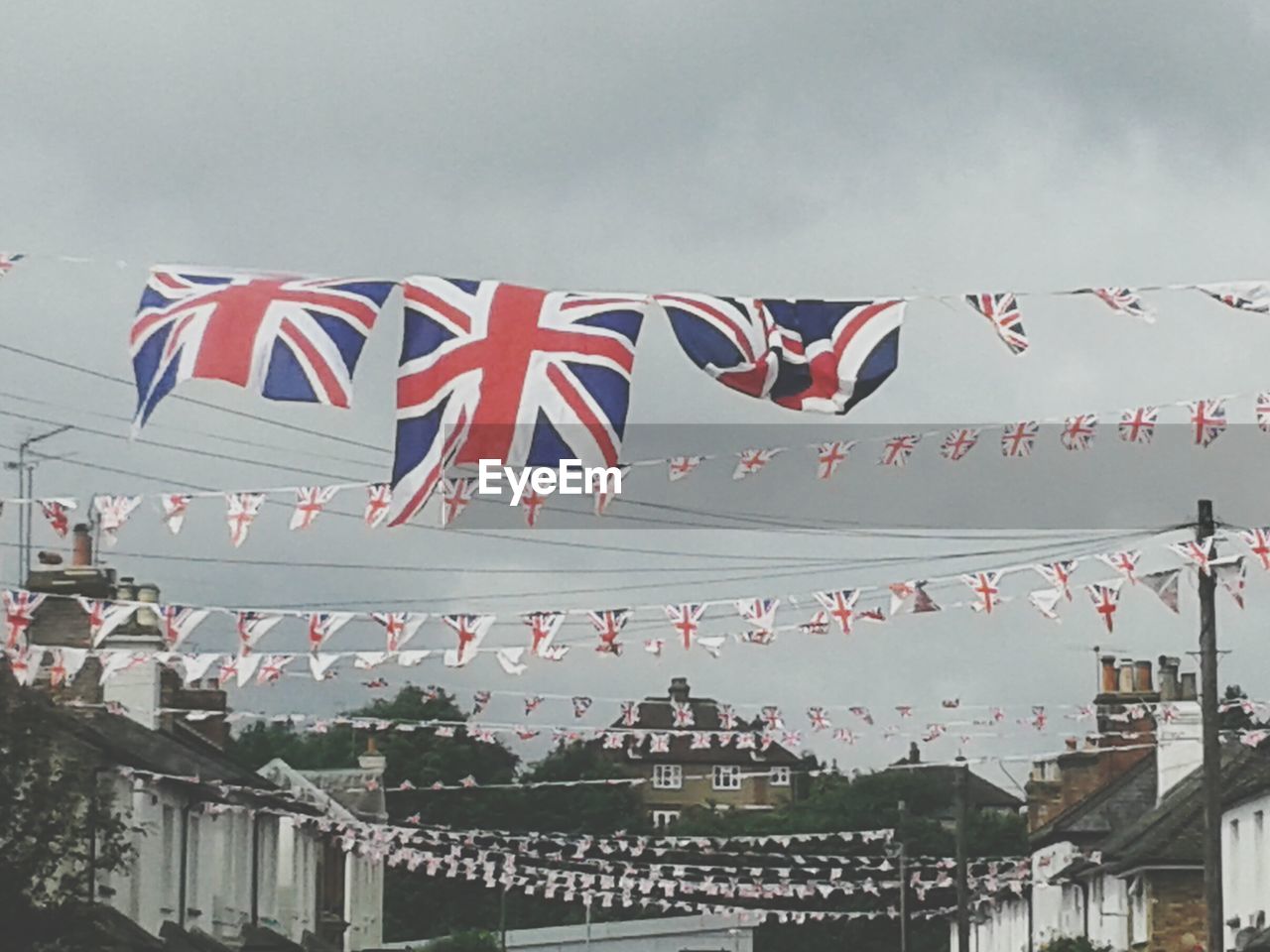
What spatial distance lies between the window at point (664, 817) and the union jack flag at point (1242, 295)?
376ft

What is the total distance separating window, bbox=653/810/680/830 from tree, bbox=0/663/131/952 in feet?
336

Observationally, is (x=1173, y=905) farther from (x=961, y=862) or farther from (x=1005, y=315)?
(x=1005, y=315)

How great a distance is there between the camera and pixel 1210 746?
1166 inches

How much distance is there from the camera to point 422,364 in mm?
17203

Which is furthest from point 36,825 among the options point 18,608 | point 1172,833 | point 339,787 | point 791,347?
point 339,787

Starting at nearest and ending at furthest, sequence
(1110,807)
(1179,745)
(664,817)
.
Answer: (1179,745), (1110,807), (664,817)

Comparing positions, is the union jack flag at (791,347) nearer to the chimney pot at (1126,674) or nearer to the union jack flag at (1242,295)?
the union jack flag at (1242,295)

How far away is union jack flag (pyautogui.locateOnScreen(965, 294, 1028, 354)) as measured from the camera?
18094 millimetres

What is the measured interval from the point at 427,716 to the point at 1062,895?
5359 centimetres

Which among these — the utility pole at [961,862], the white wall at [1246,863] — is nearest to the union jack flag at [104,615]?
the white wall at [1246,863]

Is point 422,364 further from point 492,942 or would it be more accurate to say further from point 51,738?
point 492,942

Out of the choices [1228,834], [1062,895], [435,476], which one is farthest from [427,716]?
[435,476]

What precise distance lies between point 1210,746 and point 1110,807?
2553 cm

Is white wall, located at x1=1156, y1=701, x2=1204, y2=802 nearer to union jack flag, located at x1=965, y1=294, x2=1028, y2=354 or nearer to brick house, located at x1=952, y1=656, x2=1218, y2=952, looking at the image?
brick house, located at x1=952, y1=656, x2=1218, y2=952
